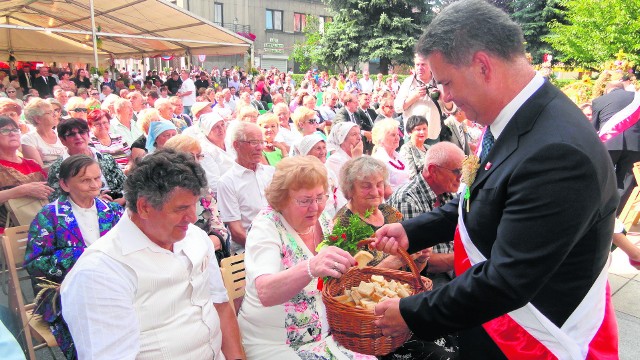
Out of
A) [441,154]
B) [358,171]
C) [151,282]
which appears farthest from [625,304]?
[151,282]

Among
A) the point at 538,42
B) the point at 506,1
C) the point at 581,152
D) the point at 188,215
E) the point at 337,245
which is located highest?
the point at 506,1

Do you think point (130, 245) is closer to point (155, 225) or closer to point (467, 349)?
point (155, 225)

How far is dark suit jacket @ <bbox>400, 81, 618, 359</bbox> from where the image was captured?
4.56 ft

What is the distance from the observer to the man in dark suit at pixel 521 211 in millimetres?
1402

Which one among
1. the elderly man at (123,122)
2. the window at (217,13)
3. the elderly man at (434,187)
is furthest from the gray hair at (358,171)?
the window at (217,13)

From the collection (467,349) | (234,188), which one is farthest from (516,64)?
(234,188)

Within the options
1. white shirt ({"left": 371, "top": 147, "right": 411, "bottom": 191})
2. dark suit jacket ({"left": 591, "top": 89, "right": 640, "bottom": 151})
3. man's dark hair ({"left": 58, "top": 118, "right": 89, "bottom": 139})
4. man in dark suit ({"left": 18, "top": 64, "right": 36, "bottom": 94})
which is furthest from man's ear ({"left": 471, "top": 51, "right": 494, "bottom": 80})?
man in dark suit ({"left": 18, "top": 64, "right": 36, "bottom": 94})

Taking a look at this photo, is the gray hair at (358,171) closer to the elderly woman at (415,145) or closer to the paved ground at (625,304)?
the elderly woman at (415,145)

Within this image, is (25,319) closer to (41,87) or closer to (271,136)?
(271,136)

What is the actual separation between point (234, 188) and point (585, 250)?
330 centimetres

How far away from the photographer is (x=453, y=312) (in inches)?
63.7

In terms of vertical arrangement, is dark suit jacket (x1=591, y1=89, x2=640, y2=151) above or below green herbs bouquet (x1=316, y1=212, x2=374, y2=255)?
above

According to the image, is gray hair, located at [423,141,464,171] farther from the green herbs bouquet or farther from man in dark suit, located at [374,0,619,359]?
man in dark suit, located at [374,0,619,359]

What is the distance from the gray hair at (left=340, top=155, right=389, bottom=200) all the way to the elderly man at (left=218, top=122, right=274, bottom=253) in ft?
3.32
